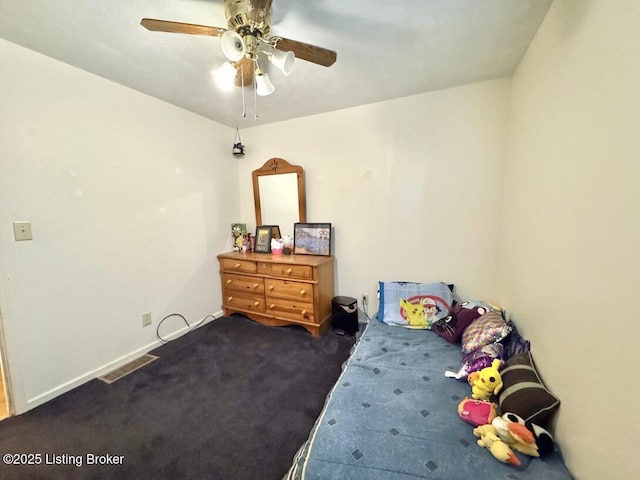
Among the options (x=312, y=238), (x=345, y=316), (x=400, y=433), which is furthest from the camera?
(x=312, y=238)

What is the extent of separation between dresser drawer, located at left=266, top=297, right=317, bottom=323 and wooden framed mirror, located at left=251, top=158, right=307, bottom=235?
0.84 metres

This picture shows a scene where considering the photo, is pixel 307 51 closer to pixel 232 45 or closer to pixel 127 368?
pixel 232 45

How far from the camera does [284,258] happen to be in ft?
9.21

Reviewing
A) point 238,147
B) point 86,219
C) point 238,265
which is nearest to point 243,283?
point 238,265

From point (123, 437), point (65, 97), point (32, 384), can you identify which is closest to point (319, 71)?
point (65, 97)

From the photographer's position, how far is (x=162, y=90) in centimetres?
224

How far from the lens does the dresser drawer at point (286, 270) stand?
257 cm

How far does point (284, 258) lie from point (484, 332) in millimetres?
1887

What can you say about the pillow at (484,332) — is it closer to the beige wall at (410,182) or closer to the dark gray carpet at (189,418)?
the beige wall at (410,182)

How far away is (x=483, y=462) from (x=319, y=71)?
7.88 feet

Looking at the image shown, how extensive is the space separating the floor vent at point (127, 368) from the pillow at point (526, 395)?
2.58 meters

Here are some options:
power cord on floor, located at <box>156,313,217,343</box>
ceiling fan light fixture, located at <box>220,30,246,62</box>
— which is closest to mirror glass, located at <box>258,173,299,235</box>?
power cord on floor, located at <box>156,313,217,343</box>

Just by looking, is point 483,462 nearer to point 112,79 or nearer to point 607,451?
point 607,451

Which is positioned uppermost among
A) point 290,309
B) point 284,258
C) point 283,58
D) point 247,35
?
point 247,35
